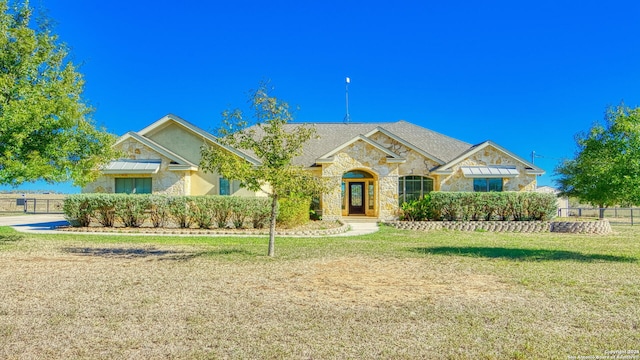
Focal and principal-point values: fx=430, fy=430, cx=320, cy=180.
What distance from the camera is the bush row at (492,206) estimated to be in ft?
68.9

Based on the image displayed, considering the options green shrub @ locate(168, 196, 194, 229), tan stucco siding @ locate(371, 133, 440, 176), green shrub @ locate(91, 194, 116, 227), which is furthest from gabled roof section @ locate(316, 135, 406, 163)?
green shrub @ locate(91, 194, 116, 227)

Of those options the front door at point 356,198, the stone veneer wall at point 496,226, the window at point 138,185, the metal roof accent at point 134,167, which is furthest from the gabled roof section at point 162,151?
the stone veneer wall at point 496,226

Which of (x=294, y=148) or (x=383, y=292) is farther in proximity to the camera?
(x=294, y=148)

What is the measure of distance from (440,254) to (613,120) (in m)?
6.16

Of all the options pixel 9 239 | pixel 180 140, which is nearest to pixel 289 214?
pixel 180 140

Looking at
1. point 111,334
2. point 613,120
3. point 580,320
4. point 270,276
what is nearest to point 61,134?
point 270,276

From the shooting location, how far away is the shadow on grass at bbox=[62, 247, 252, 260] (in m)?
11.3

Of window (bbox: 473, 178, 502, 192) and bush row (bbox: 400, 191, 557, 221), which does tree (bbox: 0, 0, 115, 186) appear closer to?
bush row (bbox: 400, 191, 557, 221)

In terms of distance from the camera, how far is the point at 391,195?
79.4 feet

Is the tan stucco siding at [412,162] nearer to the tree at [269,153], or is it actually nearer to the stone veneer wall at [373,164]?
the stone veneer wall at [373,164]

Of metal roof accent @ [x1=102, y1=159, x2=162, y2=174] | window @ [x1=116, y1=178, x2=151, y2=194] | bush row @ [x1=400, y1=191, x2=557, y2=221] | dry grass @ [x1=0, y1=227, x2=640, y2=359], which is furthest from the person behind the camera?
window @ [x1=116, y1=178, x2=151, y2=194]

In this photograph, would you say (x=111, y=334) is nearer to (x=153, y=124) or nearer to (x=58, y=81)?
(x=58, y=81)

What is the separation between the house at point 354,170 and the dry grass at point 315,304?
412 inches

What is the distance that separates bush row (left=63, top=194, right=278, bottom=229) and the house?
3311mm
